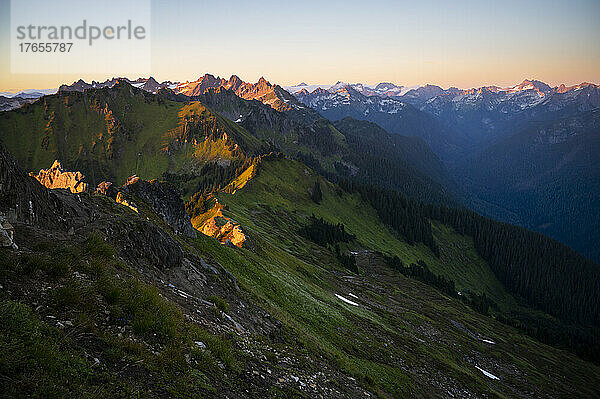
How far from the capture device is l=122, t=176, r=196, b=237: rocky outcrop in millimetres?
41656

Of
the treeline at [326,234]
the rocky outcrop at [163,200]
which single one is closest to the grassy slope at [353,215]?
the treeline at [326,234]

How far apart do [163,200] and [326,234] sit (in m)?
89.4

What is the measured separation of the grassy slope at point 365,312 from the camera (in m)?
29.1

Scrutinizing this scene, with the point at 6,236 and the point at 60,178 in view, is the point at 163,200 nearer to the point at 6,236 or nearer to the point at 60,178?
the point at 6,236

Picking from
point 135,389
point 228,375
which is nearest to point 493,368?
point 228,375

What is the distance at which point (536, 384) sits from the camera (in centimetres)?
5812

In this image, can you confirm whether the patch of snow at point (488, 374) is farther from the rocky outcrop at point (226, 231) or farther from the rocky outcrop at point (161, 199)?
the rocky outcrop at point (161, 199)

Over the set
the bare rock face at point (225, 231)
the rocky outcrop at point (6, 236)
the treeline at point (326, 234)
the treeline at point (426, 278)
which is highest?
the rocky outcrop at point (6, 236)

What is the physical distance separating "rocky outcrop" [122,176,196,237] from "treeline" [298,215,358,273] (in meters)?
67.6

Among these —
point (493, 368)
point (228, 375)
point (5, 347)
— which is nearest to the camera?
point (5, 347)

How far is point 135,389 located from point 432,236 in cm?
20989

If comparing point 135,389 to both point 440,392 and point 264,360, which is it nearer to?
point 264,360

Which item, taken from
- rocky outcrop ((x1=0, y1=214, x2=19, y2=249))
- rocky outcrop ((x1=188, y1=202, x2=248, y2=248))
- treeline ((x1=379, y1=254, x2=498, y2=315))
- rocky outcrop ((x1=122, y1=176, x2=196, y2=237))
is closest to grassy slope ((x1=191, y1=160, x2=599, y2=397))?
rocky outcrop ((x1=188, y1=202, x2=248, y2=248))

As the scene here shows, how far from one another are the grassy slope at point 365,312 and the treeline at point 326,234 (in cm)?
539
